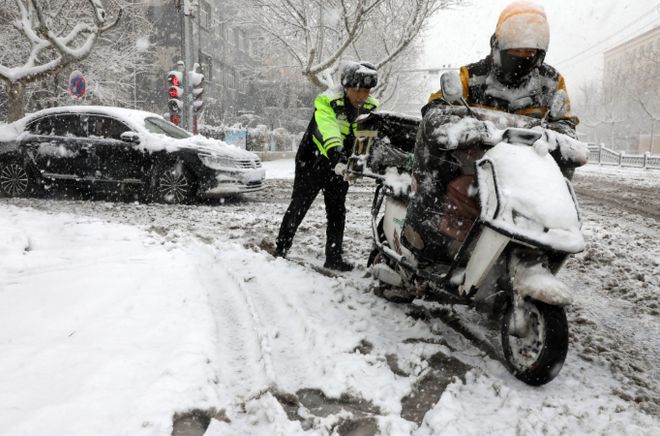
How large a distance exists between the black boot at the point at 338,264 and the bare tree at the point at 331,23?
13681mm

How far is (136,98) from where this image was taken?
26891 mm

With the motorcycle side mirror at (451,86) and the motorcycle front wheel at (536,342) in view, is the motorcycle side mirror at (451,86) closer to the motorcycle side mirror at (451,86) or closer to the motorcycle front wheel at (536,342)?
the motorcycle side mirror at (451,86)

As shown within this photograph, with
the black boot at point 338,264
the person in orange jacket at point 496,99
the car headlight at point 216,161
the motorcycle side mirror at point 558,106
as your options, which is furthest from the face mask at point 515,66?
the car headlight at point 216,161

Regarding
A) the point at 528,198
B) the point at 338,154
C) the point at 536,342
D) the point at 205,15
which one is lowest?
the point at 536,342

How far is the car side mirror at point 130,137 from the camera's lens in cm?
841

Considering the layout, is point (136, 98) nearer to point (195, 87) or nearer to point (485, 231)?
point (195, 87)

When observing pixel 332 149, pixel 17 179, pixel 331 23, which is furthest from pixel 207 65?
pixel 332 149

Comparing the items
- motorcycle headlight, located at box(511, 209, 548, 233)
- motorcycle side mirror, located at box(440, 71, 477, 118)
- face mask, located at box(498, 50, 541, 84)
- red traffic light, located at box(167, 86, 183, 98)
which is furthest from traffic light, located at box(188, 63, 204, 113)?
motorcycle headlight, located at box(511, 209, 548, 233)

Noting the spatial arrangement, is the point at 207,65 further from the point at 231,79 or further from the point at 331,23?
the point at 331,23

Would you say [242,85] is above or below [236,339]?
above

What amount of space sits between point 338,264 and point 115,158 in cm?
552

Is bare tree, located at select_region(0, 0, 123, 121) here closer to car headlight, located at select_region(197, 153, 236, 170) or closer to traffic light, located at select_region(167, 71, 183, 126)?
traffic light, located at select_region(167, 71, 183, 126)

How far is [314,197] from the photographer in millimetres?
4711

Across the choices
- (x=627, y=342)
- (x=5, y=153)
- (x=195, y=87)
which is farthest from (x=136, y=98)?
(x=627, y=342)
